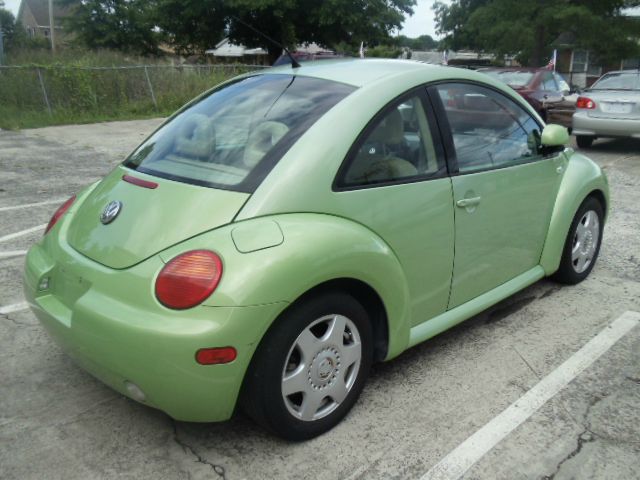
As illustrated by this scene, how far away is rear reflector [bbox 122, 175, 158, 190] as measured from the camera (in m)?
2.76

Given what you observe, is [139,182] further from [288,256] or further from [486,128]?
[486,128]

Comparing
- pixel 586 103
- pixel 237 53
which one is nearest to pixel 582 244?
pixel 586 103

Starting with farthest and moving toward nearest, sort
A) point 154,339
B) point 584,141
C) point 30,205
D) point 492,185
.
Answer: point 584,141 → point 30,205 → point 492,185 → point 154,339

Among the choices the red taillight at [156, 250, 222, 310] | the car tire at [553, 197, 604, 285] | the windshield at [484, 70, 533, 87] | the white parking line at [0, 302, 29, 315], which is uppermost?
the red taillight at [156, 250, 222, 310]

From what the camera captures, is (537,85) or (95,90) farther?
(95,90)

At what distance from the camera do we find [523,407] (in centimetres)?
293

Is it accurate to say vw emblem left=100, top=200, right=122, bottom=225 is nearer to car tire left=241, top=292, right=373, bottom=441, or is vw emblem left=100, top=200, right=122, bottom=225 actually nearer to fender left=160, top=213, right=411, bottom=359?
fender left=160, top=213, right=411, bottom=359

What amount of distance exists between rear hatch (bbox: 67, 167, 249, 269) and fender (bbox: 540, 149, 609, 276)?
227 centimetres

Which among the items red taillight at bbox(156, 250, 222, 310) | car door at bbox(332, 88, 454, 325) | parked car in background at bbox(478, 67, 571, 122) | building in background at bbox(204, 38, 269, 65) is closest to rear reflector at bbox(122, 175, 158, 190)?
A: red taillight at bbox(156, 250, 222, 310)

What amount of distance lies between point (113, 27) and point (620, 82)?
129ft

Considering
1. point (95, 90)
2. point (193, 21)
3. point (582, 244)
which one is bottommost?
point (95, 90)

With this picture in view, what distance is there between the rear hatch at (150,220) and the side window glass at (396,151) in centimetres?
58

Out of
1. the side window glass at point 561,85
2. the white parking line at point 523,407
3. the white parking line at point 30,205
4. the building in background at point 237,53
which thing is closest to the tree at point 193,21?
the building in background at point 237,53

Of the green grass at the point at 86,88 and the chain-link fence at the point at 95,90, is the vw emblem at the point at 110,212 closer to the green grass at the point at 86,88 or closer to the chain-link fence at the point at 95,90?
the green grass at the point at 86,88
